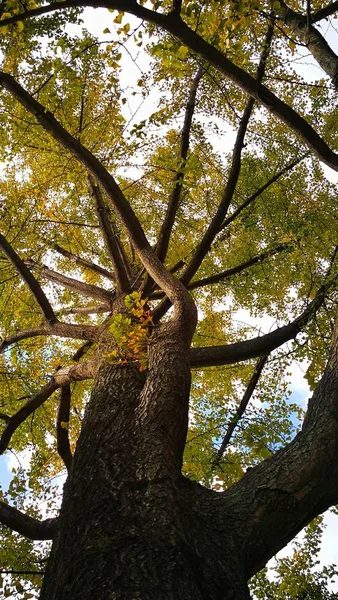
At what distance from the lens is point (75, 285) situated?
7332 millimetres

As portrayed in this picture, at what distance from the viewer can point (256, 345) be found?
4707mm

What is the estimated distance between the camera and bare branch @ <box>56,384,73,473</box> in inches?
223

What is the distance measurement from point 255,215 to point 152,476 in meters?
6.24

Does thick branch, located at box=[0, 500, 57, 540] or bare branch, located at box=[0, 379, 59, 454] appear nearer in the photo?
thick branch, located at box=[0, 500, 57, 540]

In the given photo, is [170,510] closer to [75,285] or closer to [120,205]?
[120,205]

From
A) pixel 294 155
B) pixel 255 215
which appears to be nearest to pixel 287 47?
pixel 294 155

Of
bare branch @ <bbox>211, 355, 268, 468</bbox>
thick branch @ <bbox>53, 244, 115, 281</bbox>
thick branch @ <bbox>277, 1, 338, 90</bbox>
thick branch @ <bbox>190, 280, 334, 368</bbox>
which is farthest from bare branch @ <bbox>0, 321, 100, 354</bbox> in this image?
thick branch @ <bbox>277, 1, 338, 90</bbox>

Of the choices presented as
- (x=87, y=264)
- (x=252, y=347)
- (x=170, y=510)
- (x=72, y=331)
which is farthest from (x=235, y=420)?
(x=87, y=264)

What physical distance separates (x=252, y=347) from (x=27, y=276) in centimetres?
282

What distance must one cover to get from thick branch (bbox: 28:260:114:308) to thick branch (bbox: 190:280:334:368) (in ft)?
7.37

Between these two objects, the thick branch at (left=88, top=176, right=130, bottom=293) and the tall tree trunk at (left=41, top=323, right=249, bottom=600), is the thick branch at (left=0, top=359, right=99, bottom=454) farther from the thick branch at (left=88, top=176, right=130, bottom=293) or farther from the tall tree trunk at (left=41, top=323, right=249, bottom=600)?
the tall tree trunk at (left=41, top=323, right=249, bottom=600)

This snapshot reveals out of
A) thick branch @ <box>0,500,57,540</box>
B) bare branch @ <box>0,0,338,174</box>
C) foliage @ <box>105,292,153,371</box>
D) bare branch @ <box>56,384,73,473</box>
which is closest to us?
bare branch @ <box>0,0,338,174</box>

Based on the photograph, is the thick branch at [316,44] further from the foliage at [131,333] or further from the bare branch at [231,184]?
the foliage at [131,333]

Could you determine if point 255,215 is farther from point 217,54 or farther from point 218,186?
point 217,54
